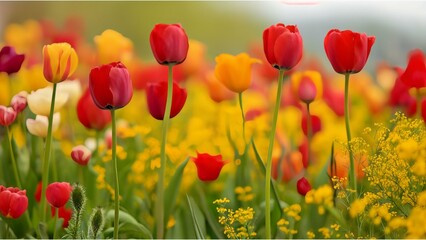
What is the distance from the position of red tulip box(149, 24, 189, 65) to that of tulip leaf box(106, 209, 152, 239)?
0.25 metres

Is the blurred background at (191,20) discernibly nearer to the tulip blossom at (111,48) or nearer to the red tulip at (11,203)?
the tulip blossom at (111,48)

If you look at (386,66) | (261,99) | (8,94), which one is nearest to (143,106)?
(261,99)

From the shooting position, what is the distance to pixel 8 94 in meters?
1.32

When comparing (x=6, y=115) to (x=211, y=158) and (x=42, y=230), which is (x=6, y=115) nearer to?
(x=42, y=230)

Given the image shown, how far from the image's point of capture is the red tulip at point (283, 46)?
885 mm

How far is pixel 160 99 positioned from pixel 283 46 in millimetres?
187

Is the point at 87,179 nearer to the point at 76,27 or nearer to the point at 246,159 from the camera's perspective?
the point at 246,159

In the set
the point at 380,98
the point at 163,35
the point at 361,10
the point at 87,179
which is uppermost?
the point at 361,10

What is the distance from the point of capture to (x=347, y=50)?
0.91m

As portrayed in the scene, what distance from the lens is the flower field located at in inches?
35.0

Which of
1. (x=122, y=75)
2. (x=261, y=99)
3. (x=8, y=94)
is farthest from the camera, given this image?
(x=261, y=99)

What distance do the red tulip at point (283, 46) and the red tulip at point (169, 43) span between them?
4.5 inches

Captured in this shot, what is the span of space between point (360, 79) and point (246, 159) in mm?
1009

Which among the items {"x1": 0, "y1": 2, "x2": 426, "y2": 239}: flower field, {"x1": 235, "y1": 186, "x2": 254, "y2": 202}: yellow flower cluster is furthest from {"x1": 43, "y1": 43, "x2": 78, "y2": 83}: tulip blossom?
{"x1": 235, "y1": 186, "x2": 254, "y2": 202}: yellow flower cluster
